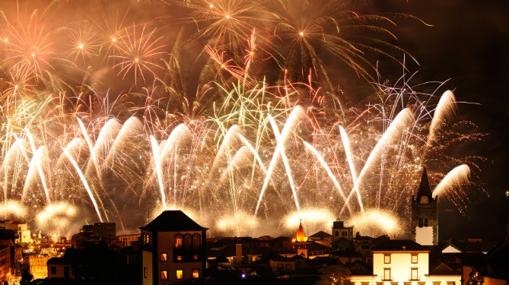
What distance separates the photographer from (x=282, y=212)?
67.9 meters

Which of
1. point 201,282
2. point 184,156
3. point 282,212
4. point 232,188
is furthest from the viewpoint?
point 282,212

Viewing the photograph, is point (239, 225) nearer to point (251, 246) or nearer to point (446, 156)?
point (251, 246)

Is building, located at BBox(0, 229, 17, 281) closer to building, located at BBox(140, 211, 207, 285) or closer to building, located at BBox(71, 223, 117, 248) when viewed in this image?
building, located at BBox(71, 223, 117, 248)

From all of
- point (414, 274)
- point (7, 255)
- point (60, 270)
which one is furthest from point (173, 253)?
point (7, 255)

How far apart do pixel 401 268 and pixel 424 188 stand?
50.6ft

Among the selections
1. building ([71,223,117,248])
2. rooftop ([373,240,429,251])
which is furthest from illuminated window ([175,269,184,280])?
building ([71,223,117,248])

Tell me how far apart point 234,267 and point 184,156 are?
7.48 meters

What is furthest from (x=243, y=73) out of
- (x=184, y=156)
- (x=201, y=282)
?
(x=201, y=282)

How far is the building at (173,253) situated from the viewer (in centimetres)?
4200

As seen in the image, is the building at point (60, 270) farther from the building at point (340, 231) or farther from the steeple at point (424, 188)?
the steeple at point (424, 188)

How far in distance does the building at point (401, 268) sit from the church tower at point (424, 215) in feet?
44.1

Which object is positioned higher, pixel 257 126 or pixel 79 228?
pixel 257 126

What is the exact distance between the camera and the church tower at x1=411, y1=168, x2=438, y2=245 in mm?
63750

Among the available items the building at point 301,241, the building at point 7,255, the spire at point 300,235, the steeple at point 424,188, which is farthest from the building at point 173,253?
the steeple at point 424,188
